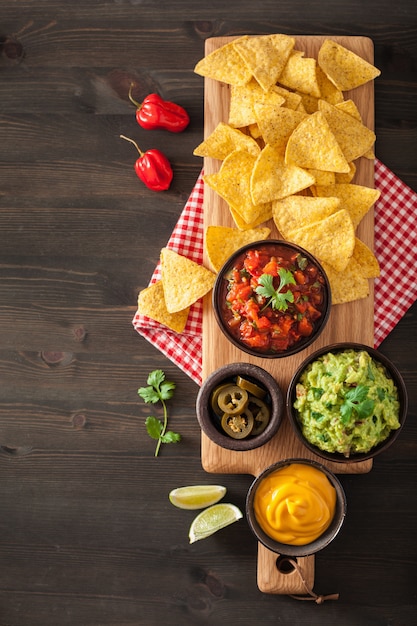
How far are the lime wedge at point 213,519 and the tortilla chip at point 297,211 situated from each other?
1.20 m

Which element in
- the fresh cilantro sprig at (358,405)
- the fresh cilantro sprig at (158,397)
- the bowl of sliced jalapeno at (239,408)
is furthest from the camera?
the fresh cilantro sprig at (158,397)

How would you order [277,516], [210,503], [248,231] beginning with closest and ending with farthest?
[277,516]
[248,231]
[210,503]

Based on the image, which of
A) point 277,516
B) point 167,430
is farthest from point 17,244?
point 277,516

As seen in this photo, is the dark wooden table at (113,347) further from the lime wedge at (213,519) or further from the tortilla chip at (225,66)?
the tortilla chip at (225,66)

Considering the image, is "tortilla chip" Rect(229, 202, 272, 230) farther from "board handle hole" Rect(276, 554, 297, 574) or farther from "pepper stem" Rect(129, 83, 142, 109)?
"board handle hole" Rect(276, 554, 297, 574)

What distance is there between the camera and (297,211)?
264cm

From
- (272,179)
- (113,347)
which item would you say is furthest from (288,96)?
(113,347)

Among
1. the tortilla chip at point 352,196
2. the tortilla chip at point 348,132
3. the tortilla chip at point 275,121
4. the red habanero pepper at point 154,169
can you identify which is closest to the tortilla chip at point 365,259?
the tortilla chip at point 352,196

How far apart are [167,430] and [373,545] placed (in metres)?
1.06

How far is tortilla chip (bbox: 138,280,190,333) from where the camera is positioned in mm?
2748

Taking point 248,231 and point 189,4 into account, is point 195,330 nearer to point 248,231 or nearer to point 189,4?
point 248,231

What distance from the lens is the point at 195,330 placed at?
2.83m

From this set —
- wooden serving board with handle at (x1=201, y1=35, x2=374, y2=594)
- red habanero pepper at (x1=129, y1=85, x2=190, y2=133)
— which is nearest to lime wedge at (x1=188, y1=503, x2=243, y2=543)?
wooden serving board with handle at (x1=201, y1=35, x2=374, y2=594)

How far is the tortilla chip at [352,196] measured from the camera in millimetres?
2674
